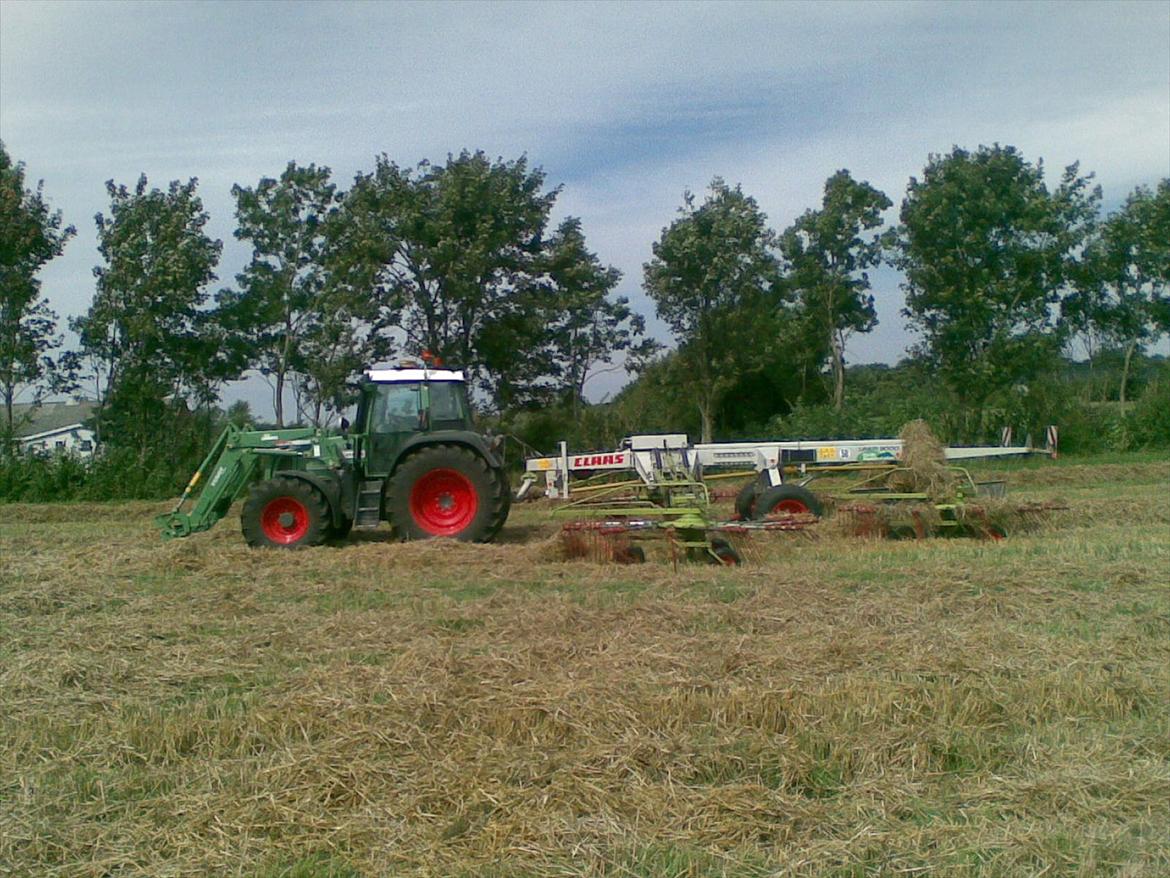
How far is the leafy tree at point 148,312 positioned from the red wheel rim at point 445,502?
13257mm

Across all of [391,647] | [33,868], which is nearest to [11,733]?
[33,868]

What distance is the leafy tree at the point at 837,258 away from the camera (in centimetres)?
2491

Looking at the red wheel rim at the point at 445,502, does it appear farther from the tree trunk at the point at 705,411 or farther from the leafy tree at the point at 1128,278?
the leafy tree at the point at 1128,278

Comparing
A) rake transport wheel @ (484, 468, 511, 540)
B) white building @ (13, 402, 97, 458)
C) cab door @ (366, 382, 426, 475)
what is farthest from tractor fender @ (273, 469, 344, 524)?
white building @ (13, 402, 97, 458)

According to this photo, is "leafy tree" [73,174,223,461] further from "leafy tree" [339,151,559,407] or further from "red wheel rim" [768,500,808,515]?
"red wheel rim" [768,500,808,515]

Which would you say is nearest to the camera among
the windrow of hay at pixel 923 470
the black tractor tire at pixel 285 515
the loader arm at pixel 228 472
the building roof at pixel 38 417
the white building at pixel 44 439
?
the black tractor tire at pixel 285 515

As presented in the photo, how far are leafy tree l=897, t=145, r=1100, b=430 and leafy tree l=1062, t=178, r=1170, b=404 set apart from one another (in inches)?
37.5

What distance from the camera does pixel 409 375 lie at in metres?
11.5

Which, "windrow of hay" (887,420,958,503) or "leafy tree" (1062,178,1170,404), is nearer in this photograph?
"windrow of hay" (887,420,958,503)

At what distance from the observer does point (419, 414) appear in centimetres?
1145

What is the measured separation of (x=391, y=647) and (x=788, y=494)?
264 inches

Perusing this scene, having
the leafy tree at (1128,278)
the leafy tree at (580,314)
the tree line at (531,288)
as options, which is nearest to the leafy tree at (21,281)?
the tree line at (531,288)

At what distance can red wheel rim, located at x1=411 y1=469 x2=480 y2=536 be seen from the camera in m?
11.1

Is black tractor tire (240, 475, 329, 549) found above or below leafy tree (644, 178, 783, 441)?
below
